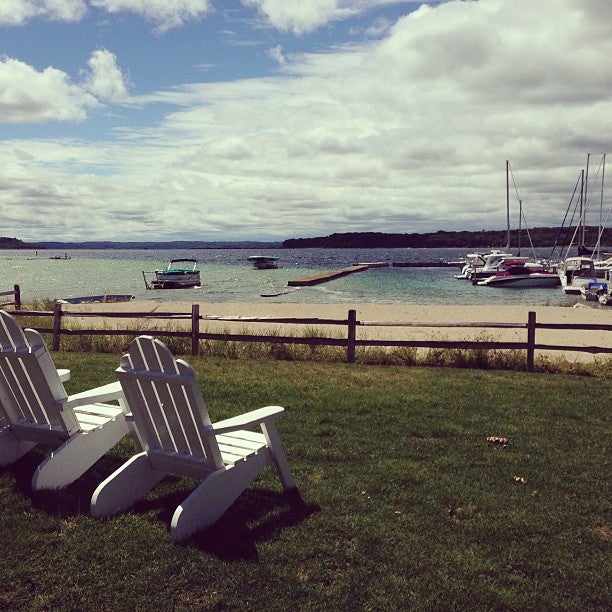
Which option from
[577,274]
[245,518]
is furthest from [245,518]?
[577,274]

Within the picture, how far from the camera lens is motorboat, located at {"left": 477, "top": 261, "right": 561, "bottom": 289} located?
4869 centimetres

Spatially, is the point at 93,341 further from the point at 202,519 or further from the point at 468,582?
the point at 468,582

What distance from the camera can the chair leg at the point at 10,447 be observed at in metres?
4.84

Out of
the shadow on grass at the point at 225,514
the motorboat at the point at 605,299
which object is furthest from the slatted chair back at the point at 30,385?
the motorboat at the point at 605,299

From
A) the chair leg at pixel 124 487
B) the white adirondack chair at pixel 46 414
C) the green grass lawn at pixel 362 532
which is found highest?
the white adirondack chair at pixel 46 414

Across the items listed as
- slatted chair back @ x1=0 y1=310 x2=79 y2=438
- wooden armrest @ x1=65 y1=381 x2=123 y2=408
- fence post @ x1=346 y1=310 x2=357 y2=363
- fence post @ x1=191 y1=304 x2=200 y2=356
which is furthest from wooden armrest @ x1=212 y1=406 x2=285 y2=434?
fence post @ x1=191 y1=304 x2=200 y2=356

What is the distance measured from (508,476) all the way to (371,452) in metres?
1.18

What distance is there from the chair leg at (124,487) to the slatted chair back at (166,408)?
0.35ft

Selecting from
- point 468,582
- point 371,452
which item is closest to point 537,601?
point 468,582

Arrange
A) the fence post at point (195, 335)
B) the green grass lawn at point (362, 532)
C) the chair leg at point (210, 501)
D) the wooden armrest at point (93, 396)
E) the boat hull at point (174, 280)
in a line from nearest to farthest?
the green grass lawn at point (362, 532) → the chair leg at point (210, 501) → the wooden armrest at point (93, 396) → the fence post at point (195, 335) → the boat hull at point (174, 280)

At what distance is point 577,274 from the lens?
4559cm

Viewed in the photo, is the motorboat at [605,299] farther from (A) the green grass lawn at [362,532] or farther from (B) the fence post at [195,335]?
(A) the green grass lawn at [362,532]

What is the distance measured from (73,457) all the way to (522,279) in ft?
160

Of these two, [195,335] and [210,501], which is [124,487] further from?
[195,335]
